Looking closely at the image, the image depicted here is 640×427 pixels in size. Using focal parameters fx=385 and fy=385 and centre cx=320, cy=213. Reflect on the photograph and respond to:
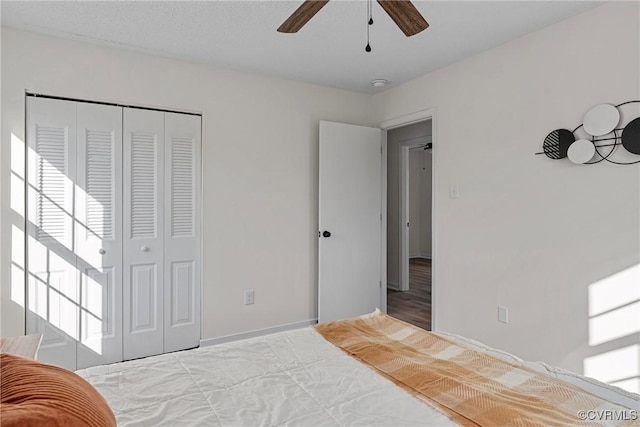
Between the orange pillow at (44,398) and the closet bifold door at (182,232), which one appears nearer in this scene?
the orange pillow at (44,398)

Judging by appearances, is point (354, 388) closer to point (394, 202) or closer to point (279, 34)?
point (279, 34)

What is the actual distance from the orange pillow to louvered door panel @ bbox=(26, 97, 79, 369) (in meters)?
2.08

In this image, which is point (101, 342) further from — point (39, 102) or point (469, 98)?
point (469, 98)

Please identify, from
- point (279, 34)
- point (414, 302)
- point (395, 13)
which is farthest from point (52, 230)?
→ point (414, 302)

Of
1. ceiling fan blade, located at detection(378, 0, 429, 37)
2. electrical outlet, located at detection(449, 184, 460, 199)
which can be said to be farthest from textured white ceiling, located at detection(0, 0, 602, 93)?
electrical outlet, located at detection(449, 184, 460, 199)

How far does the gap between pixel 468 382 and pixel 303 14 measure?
161 cm

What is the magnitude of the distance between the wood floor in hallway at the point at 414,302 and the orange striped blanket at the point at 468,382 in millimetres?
2254

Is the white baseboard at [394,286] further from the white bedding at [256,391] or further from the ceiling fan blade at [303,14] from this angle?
the ceiling fan blade at [303,14]

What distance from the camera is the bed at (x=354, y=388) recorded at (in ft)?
3.76

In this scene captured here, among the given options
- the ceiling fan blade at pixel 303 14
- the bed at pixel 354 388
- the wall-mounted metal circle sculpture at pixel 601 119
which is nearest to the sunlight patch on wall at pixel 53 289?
the bed at pixel 354 388

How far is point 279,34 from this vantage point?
273 cm

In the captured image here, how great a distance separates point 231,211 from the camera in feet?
11.3

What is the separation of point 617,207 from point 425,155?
646 centimetres

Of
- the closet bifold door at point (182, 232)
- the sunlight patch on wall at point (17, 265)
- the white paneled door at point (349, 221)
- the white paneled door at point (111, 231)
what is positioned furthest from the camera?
the white paneled door at point (349, 221)
